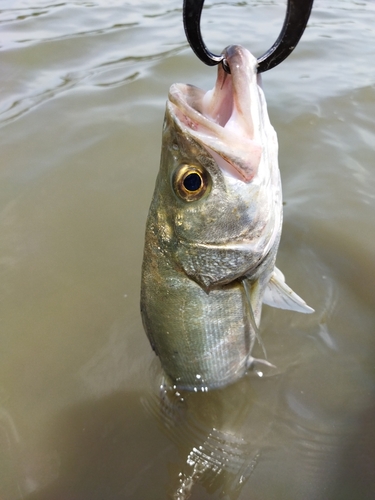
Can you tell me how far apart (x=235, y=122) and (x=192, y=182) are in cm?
28

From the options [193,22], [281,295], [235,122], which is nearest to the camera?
[193,22]

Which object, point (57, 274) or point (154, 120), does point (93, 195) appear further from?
point (154, 120)

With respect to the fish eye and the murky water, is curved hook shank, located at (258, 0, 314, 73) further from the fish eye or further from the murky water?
the murky water

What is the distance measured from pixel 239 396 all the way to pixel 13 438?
1271 mm

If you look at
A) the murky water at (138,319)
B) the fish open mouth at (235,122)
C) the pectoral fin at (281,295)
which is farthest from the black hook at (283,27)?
the murky water at (138,319)

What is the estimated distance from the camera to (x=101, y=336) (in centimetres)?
254

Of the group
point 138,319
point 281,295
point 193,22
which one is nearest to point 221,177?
point 193,22

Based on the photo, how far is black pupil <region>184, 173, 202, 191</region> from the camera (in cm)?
157

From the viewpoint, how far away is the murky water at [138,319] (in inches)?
79.9

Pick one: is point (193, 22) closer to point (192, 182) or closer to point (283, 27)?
point (283, 27)

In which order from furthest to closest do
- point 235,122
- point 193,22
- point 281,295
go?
point 281,295
point 235,122
point 193,22

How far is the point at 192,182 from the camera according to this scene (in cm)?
158

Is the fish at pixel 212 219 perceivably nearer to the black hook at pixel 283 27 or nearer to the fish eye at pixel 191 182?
the fish eye at pixel 191 182

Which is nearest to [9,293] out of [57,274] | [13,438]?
[57,274]
